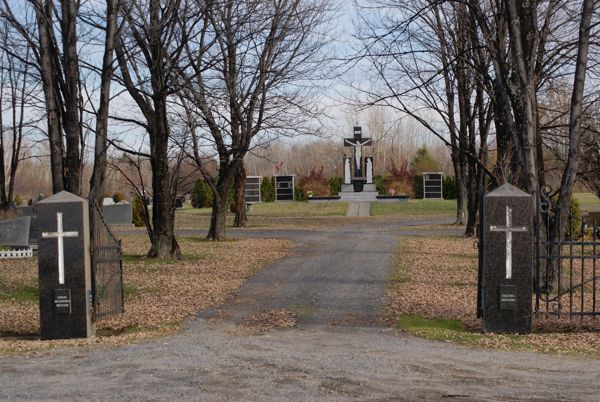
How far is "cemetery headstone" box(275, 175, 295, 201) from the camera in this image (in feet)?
193

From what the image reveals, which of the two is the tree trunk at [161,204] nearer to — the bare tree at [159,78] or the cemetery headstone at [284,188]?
the bare tree at [159,78]

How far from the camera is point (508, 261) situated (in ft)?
31.4

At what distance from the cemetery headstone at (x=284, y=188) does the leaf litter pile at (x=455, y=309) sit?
3767 cm

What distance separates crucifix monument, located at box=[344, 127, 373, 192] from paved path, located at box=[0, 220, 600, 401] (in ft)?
141

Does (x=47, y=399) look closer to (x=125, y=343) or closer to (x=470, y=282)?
(x=125, y=343)

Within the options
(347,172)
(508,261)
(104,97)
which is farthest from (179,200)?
(508,261)

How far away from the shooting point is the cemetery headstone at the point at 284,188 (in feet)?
193

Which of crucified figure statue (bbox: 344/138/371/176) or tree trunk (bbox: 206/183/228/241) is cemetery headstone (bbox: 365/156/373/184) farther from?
tree trunk (bbox: 206/183/228/241)

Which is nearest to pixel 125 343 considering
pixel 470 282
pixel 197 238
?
pixel 470 282

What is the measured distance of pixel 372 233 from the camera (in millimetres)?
29859

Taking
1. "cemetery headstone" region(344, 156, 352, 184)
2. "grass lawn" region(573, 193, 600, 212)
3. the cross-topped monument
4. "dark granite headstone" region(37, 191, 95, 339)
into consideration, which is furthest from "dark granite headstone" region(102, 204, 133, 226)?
"dark granite headstone" region(37, 191, 95, 339)

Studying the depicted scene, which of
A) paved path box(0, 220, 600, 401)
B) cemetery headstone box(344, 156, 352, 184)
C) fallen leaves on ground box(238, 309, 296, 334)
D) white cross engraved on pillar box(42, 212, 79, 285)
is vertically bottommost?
fallen leaves on ground box(238, 309, 296, 334)

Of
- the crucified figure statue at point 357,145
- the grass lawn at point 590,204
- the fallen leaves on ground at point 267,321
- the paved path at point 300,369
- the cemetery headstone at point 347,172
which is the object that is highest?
the crucified figure statue at point 357,145

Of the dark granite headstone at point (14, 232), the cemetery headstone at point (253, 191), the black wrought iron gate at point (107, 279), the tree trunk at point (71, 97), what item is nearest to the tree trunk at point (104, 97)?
the tree trunk at point (71, 97)
